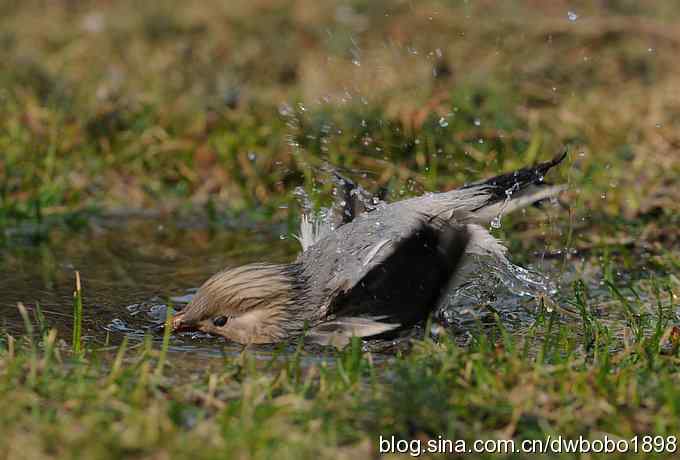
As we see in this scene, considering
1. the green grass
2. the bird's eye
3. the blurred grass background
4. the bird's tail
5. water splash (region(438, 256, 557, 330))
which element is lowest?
the green grass

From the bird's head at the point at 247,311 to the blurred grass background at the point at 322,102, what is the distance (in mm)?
1767

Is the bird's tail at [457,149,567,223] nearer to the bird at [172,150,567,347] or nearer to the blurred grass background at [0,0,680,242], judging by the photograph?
→ the bird at [172,150,567,347]

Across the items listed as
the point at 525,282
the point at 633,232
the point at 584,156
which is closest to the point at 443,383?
the point at 525,282

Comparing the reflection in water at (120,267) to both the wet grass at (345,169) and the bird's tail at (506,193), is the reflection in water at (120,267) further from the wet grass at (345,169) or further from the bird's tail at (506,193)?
the bird's tail at (506,193)

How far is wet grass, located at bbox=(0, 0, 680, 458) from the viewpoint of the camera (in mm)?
2654

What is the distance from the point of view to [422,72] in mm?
7305

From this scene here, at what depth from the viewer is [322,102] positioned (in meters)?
6.62

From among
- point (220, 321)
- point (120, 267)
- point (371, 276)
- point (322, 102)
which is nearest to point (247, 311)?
point (220, 321)

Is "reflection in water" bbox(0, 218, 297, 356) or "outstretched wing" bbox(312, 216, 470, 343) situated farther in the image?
"reflection in water" bbox(0, 218, 297, 356)

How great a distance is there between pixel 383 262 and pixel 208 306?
0.62 metres

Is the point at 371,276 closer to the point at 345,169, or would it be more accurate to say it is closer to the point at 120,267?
the point at 120,267

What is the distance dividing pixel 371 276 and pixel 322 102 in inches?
130

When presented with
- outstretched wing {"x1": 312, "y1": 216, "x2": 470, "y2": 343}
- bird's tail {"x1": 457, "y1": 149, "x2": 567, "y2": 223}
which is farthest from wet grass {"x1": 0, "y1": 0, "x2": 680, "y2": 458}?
bird's tail {"x1": 457, "y1": 149, "x2": 567, "y2": 223}

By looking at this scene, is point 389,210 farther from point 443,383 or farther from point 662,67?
point 662,67
